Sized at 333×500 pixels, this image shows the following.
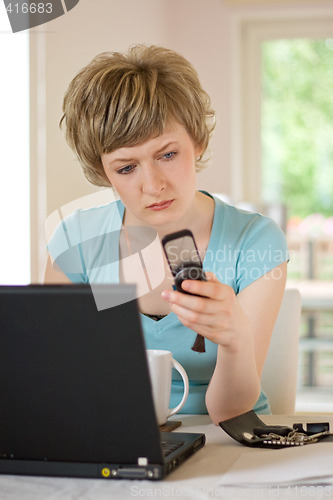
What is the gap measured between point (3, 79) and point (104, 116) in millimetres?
596

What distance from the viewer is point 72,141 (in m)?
1.21

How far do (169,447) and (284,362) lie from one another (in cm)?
62

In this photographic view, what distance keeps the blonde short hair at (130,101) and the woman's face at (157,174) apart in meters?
0.02

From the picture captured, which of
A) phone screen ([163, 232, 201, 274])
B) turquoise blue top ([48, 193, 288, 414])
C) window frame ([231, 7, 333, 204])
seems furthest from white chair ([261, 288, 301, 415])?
window frame ([231, 7, 333, 204])

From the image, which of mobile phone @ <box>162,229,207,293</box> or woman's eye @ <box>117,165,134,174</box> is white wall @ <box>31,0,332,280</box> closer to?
woman's eye @ <box>117,165,134,174</box>

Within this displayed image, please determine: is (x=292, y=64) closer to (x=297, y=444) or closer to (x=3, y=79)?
(x=3, y=79)

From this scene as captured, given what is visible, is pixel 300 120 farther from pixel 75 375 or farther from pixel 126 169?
pixel 75 375

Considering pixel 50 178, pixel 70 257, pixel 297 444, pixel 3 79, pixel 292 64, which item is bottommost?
pixel 297 444

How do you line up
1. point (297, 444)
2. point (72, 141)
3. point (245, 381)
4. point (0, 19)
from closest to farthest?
point (297, 444), point (245, 381), point (72, 141), point (0, 19)

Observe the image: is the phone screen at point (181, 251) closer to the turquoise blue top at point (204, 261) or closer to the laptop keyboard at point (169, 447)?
the laptop keyboard at point (169, 447)

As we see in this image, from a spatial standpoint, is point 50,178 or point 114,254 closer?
point 114,254

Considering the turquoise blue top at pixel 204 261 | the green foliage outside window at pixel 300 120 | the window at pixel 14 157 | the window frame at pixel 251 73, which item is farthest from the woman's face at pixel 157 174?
the green foliage outside window at pixel 300 120

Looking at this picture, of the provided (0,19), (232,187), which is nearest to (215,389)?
(0,19)

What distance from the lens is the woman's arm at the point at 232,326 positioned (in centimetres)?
73
